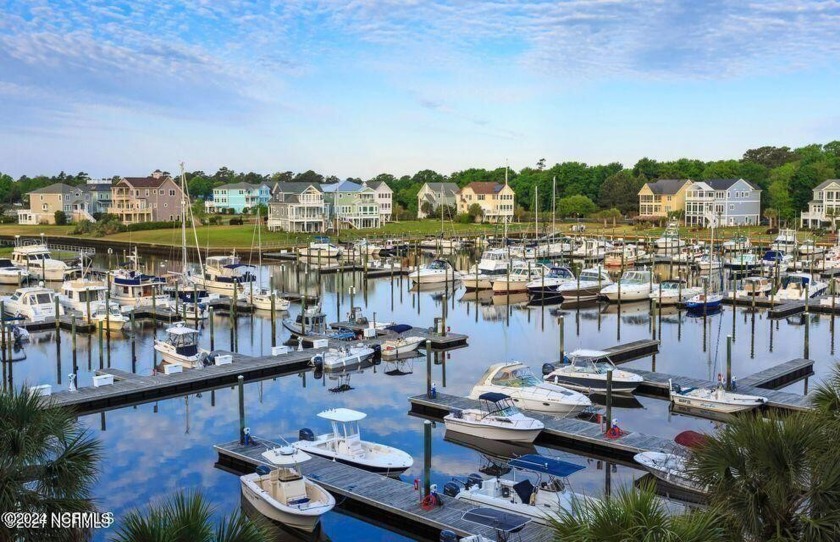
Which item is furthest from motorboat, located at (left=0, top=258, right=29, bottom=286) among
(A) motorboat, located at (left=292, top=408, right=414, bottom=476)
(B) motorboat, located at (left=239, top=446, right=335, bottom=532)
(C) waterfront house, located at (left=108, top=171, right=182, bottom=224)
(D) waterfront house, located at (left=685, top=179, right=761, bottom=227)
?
(D) waterfront house, located at (left=685, top=179, right=761, bottom=227)

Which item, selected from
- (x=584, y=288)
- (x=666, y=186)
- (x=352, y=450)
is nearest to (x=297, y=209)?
(x=666, y=186)

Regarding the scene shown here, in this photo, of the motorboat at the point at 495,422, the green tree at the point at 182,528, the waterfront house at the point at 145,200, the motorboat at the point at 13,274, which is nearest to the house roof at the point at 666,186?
the waterfront house at the point at 145,200

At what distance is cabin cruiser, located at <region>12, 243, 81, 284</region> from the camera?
7838 cm

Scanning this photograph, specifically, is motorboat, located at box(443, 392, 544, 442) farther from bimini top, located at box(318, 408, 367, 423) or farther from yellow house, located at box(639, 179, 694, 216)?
yellow house, located at box(639, 179, 694, 216)

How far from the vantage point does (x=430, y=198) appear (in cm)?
15688

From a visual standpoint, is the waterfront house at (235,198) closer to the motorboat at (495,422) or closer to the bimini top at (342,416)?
the motorboat at (495,422)

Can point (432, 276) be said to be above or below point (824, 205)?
below

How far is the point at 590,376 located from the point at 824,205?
98.9m

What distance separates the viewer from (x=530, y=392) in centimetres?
3219

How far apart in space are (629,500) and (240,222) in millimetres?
129162

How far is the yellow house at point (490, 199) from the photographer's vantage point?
486 feet

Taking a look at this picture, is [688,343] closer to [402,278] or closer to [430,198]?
[402,278]

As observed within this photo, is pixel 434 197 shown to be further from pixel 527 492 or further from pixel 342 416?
pixel 527 492

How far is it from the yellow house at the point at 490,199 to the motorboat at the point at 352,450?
119583 mm
